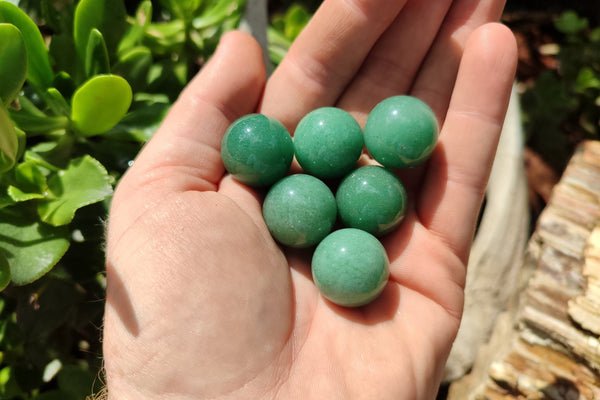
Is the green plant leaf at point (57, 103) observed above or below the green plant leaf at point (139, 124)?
above

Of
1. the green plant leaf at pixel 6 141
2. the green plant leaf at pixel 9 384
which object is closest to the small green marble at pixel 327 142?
the green plant leaf at pixel 6 141

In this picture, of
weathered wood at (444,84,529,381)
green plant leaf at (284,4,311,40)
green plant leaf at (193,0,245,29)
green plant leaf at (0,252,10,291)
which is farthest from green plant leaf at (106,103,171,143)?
weathered wood at (444,84,529,381)

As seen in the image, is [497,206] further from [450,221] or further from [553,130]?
[553,130]

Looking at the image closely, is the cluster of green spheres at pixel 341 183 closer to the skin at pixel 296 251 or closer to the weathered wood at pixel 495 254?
the skin at pixel 296 251

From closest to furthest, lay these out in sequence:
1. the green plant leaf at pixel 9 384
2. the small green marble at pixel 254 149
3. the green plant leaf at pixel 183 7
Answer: the small green marble at pixel 254 149, the green plant leaf at pixel 9 384, the green plant leaf at pixel 183 7

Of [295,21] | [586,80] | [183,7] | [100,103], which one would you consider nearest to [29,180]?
[100,103]

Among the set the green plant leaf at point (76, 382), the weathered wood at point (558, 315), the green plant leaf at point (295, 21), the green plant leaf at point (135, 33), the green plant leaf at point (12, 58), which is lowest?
the green plant leaf at point (76, 382)

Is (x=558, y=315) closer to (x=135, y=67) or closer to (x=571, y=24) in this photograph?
(x=135, y=67)
